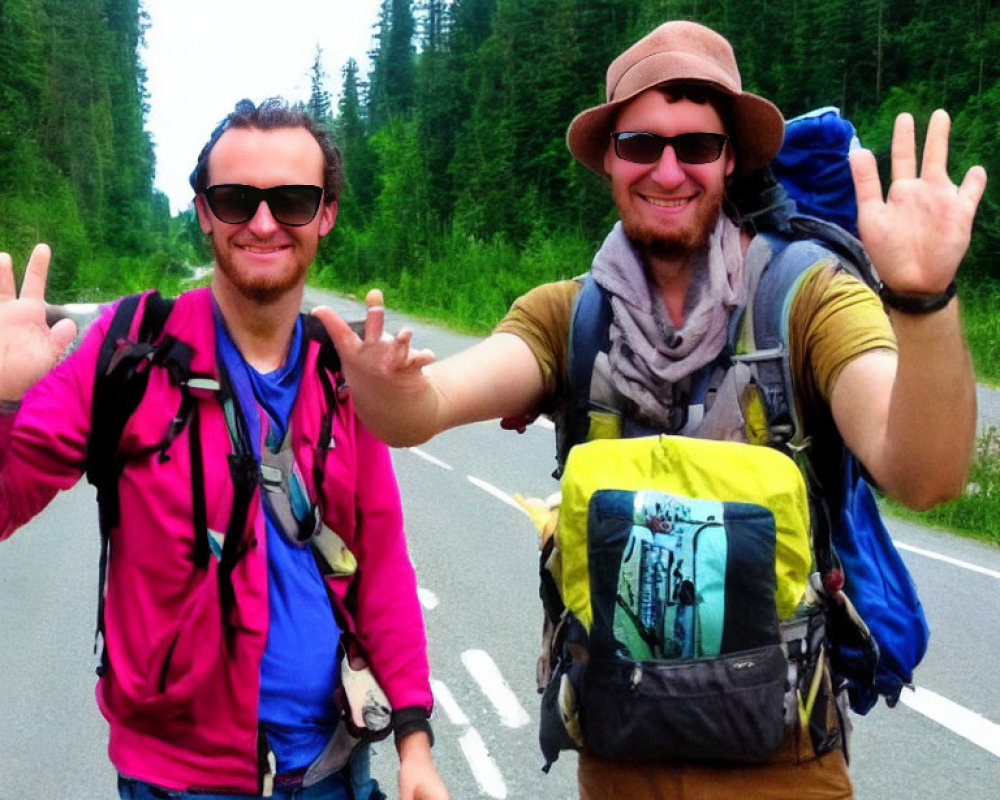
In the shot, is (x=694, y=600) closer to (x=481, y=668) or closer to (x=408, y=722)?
(x=408, y=722)

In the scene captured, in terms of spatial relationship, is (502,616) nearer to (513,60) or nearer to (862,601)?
(862,601)

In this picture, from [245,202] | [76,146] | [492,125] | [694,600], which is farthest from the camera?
[76,146]

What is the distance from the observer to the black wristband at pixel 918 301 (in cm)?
158

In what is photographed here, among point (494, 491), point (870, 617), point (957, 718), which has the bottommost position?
point (494, 491)

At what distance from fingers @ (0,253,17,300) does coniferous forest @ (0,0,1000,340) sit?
16744 millimetres

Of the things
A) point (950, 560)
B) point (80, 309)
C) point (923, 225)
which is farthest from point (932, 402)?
point (950, 560)

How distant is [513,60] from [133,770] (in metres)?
50.4

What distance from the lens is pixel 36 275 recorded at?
2.00 metres

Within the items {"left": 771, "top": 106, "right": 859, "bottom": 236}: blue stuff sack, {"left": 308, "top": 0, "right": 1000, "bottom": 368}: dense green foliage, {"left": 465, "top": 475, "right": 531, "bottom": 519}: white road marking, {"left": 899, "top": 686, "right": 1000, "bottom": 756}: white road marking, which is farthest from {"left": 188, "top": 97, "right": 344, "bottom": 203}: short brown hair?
{"left": 308, "top": 0, "right": 1000, "bottom": 368}: dense green foliage

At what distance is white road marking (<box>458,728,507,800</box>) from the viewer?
4270 mm

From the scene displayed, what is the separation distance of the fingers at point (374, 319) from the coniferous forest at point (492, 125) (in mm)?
16510

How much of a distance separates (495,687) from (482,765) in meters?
0.82

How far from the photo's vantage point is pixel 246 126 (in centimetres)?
229

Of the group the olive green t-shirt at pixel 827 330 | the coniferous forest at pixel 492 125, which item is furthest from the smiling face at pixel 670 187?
the coniferous forest at pixel 492 125
